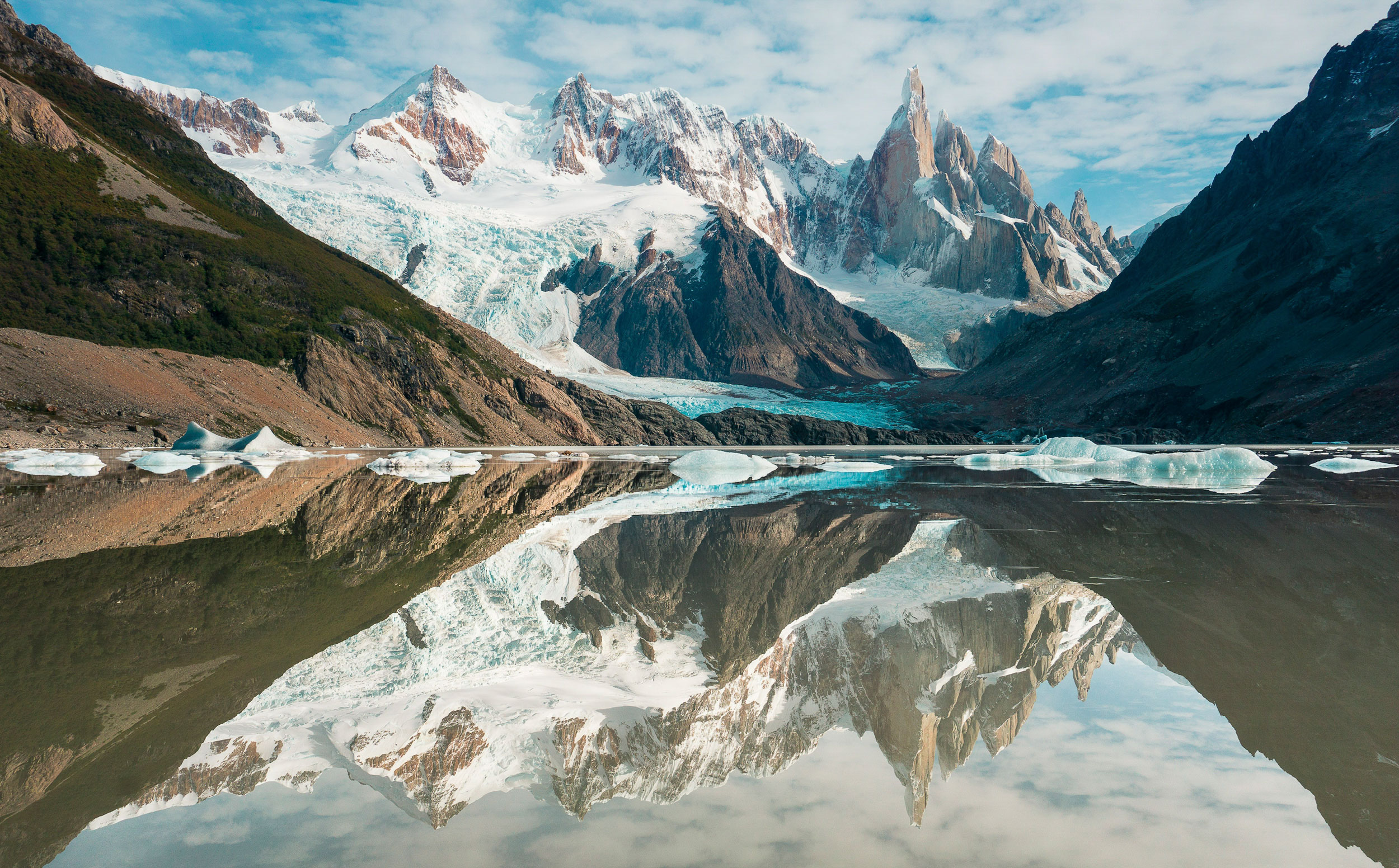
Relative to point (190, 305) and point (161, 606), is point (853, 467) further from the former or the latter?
point (190, 305)

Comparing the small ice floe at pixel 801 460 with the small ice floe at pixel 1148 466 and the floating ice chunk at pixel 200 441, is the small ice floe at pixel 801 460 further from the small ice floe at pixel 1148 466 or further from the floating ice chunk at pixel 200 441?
the floating ice chunk at pixel 200 441

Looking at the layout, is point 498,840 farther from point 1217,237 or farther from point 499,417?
point 1217,237

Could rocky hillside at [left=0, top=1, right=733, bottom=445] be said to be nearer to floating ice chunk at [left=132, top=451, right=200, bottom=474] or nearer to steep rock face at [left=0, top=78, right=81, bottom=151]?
steep rock face at [left=0, top=78, right=81, bottom=151]

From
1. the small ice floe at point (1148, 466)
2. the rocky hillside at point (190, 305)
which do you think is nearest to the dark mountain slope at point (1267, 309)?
the small ice floe at point (1148, 466)

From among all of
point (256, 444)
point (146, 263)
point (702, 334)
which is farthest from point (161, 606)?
point (702, 334)

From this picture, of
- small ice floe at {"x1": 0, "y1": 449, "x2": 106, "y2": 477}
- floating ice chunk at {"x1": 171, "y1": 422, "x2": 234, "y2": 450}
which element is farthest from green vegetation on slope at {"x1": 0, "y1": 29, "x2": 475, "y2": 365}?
small ice floe at {"x1": 0, "y1": 449, "x2": 106, "y2": 477}

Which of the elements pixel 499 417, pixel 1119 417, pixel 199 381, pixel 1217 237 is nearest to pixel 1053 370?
pixel 1119 417
